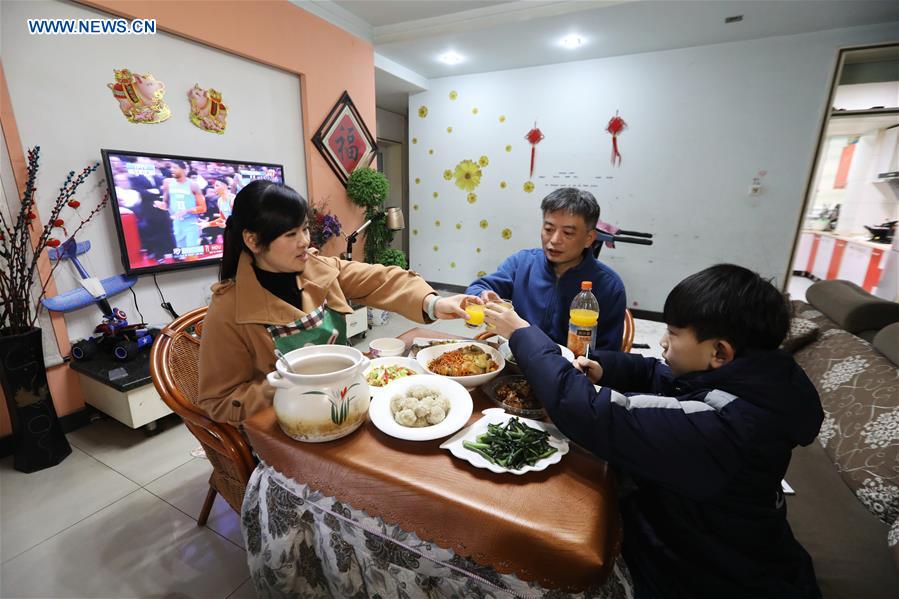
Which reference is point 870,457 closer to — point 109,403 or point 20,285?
point 109,403

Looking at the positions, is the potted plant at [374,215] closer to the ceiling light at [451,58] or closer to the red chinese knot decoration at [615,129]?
the ceiling light at [451,58]

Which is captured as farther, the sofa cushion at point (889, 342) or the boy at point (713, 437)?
the sofa cushion at point (889, 342)

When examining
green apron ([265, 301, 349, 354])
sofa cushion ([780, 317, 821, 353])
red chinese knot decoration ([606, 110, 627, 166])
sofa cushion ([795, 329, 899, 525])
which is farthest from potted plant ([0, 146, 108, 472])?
red chinese knot decoration ([606, 110, 627, 166])

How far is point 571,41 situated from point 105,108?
4.04 meters

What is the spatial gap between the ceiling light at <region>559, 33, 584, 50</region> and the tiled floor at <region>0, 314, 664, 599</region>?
15.6ft

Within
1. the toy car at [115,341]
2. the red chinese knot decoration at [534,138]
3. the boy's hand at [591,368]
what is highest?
the red chinese knot decoration at [534,138]

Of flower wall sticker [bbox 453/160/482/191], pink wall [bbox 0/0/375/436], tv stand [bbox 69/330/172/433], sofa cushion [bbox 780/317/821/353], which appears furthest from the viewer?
flower wall sticker [bbox 453/160/482/191]

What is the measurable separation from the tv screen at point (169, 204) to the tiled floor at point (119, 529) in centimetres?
117

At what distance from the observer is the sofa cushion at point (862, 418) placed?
48.6 inches

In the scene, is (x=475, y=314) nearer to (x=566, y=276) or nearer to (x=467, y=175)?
(x=566, y=276)

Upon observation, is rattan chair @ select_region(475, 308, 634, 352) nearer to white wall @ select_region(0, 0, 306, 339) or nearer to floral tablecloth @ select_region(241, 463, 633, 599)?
floral tablecloth @ select_region(241, 463, 633, 599)

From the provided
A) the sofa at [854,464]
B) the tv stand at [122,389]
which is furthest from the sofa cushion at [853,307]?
the tv stand at [122,389]

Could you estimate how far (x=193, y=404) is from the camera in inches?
44.0

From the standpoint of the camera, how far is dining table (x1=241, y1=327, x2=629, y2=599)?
0.68m
